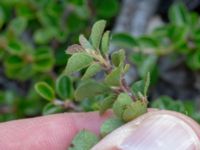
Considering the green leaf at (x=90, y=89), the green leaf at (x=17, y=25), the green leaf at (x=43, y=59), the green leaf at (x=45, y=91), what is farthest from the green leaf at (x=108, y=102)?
the green leaf at (x=17, y=25)

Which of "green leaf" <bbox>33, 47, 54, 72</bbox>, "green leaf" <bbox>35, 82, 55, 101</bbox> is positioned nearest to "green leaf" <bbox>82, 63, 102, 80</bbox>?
"green leaf" <bbox>35, 82, 55, 101</bbox>

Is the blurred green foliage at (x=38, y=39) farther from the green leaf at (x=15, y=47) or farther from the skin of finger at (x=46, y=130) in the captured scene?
the skin of finger at (x=46, y=130)

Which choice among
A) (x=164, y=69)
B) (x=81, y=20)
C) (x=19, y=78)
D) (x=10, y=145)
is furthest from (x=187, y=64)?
(x=10, y=145)

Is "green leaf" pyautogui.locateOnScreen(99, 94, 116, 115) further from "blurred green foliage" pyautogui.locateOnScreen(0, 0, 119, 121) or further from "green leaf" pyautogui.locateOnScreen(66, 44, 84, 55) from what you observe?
"blurred green foliage" pyautogui.locateOnScreen(0, 0, 119, 121)

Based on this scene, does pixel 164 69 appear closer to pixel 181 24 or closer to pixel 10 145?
pixel 181 24

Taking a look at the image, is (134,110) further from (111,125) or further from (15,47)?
(15,47)

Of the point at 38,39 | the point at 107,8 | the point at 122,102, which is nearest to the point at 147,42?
the point at 107,8
